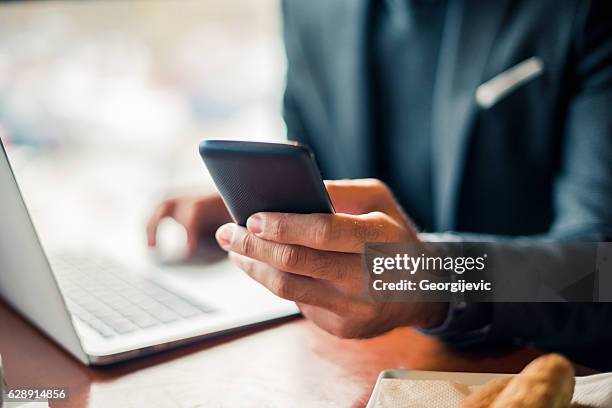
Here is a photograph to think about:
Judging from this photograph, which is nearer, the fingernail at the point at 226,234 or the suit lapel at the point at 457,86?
the fingernail at the point at 226,234

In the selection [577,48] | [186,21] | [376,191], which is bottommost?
[376,191]

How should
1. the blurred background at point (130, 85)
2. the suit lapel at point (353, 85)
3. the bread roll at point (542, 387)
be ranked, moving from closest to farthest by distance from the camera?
the bread roll at point (542, 387) → the suit lapel at point (353, 85) → the blurred background at point (130, 85)

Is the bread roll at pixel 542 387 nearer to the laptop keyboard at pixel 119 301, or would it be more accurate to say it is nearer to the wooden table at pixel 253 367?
the wooden table at pixel 253 367

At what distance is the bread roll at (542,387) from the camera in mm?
275

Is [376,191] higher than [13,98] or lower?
lower

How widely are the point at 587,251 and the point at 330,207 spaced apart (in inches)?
10.2

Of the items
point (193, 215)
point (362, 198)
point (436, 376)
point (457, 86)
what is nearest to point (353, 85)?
point (457, 86)

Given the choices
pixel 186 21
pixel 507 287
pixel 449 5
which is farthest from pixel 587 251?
pixel 186 21

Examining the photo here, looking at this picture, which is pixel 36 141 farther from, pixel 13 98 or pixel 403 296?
pixel 403 296

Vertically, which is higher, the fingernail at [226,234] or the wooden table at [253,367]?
the fingernail at [226,234]

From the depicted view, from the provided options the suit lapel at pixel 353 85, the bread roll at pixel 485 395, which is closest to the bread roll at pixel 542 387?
the bread roll at pixel 485 395

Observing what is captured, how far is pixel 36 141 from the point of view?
1.49m

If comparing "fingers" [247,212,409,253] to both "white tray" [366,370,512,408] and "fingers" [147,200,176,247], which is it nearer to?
"white tray" [366,370,512,408]

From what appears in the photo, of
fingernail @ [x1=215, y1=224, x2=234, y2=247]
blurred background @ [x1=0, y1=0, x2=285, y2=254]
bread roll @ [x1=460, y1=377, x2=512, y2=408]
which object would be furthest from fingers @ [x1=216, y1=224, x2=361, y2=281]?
blurred background @ [x1=0, y1=0, x2=285, y2=254]
